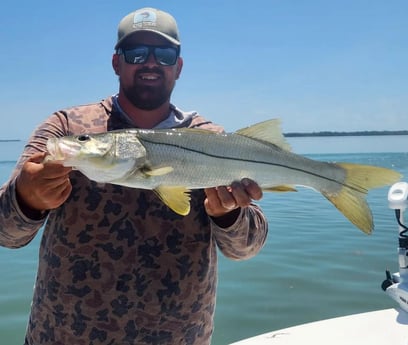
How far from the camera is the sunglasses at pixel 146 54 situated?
2994 millimetres

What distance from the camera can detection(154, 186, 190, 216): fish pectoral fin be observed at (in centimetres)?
252

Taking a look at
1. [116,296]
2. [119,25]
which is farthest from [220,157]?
[119,25]

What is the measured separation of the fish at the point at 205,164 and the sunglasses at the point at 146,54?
0.58m

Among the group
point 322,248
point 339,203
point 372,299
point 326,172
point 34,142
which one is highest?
point 34,142

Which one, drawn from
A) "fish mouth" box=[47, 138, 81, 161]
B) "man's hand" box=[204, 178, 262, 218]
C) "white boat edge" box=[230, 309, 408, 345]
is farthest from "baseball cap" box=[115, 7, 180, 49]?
"white boat edge" box=[230, 309, 408, 345]

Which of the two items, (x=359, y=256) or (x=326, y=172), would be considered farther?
(x=359, y=256)

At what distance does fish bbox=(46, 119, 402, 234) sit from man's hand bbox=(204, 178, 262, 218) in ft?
0.15

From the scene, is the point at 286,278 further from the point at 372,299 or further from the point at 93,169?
the point at 93,169

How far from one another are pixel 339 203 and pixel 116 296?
4.96 ft

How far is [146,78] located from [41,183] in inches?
42.3

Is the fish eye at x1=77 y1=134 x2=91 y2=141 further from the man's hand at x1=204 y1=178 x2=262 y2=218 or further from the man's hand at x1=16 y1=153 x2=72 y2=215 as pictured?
the man's hand at x1=204 y1=178 x2=262 y2=218

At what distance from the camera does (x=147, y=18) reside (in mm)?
3016

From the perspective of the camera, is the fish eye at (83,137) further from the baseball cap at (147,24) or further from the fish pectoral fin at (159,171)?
the baseball cap at (147,24)

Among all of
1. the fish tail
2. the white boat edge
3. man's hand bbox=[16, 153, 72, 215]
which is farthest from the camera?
the white boat edge
